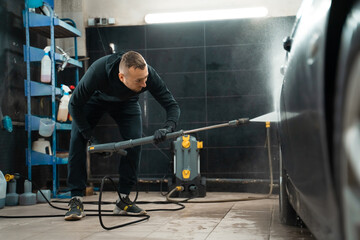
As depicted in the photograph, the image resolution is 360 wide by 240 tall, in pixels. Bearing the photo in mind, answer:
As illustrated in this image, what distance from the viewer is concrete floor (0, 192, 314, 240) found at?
241cm

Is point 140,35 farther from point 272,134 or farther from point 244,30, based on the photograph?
point 272,134

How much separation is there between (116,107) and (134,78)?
0.45 metres

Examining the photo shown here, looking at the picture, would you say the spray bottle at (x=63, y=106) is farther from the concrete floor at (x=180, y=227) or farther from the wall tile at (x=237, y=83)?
the wall tile at (x=237, y=83)

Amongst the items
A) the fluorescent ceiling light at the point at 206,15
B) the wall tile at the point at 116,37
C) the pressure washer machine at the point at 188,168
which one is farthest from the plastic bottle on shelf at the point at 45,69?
the pressure washer machine at the point at 188,168

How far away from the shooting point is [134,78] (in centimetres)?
290

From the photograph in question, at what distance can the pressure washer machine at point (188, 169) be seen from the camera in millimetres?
4707

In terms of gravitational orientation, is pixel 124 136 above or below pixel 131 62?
below

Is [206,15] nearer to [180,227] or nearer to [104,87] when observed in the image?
[104,87]

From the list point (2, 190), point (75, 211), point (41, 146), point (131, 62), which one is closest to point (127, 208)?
point (75, 211)

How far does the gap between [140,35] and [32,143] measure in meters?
1.93

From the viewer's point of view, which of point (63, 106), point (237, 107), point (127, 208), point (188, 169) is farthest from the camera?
point (237, 107)

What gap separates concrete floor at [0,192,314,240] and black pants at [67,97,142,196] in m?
0.28

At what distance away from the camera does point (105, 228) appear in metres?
2.57

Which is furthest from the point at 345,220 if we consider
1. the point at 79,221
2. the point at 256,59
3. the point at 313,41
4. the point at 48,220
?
the point at 256,59
